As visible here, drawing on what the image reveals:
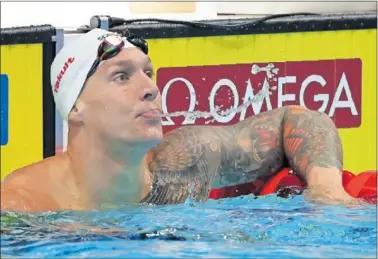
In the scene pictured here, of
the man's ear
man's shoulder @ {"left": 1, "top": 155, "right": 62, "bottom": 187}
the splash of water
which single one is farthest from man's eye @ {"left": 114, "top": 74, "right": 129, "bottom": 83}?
the splash of water

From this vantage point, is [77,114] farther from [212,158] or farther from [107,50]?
[212,158]

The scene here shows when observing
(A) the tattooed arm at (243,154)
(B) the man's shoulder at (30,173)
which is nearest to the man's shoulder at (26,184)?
(B) the man's shoulder at (30,173)

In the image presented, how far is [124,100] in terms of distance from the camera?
304 centimetres

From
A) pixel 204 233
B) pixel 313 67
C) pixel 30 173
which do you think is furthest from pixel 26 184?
pixel 313 67

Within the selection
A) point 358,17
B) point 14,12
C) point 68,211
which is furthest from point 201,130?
point 14,12

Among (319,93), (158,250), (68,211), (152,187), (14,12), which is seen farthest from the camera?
(14,12)

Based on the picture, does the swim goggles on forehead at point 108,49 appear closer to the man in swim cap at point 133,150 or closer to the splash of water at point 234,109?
the man in swim cap at point 133,150

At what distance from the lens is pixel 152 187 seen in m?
3.27

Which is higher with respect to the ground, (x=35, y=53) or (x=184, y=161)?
(x=35, y=53)

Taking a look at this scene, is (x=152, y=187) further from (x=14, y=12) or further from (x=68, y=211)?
(x=14, y=12)

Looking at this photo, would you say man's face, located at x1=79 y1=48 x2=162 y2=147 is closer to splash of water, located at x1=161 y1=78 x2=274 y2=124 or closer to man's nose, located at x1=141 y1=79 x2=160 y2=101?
man's nose, located at x1=141 y1=79 x2=160 y2=101

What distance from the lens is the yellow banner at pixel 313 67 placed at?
4.45 metres

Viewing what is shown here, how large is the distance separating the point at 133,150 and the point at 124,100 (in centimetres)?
15

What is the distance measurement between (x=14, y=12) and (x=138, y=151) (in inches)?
80.7
